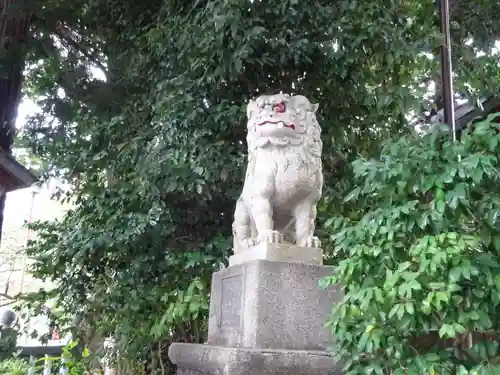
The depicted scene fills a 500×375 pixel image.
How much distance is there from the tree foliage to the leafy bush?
6.48ft

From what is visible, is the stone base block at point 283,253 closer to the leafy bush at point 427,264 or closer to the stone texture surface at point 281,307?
the stone texture surface at point 281,307

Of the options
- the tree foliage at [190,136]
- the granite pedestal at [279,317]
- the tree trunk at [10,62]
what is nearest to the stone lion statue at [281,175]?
the granite pedestal at [279,317]

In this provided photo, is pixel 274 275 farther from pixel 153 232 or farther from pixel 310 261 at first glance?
pixel 153 232

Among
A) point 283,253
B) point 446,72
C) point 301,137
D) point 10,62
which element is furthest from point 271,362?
point 10,62

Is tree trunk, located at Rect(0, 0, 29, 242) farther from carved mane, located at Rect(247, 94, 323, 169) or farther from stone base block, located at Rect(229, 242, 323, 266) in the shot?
stone base block, located at Rect(229, 242, 323, 266)

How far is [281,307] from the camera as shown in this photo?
9.41 ft

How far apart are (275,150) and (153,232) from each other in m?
1.74

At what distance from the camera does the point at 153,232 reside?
4.49 meters

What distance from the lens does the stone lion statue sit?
3.11m

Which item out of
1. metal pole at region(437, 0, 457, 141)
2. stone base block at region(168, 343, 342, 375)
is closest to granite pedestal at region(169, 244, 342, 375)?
stone base block at region(168, 343, 342, 375)

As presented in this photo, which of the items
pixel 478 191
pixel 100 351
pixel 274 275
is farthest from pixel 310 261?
pixel 100 351

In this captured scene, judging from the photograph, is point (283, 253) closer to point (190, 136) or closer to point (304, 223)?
point (304, 223)

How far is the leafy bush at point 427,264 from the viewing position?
6.70ft

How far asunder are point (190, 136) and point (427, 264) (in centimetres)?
281
